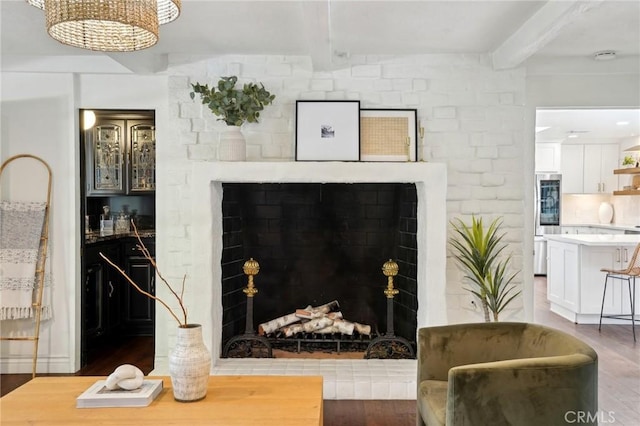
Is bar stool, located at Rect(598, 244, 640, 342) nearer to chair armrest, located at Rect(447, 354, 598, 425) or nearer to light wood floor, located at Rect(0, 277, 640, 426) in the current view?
light wood floor, located at Rect(0, 277, 640, 426)

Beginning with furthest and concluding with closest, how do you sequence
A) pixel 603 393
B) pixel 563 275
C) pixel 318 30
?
pixel 563 275 → pixel 603 393 → pixel 318 30

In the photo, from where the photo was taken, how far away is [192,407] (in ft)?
6.64

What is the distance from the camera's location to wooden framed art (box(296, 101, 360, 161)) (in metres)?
3.63

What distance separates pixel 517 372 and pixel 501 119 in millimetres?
2294

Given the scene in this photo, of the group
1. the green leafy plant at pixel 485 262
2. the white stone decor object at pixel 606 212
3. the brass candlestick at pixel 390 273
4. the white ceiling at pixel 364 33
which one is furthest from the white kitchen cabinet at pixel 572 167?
the brass candlestick at pixel 390 273

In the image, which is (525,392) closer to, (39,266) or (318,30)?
(318,30)

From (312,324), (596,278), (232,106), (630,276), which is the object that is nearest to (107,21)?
(232,106)

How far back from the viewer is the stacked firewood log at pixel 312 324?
3.71 meters

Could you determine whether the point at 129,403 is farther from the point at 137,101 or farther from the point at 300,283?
the point at 137,101

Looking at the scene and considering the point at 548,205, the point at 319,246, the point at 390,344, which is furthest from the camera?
the point at 548,205

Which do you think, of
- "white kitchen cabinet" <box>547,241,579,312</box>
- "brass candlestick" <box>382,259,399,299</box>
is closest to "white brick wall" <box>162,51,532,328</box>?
"brass candlestick" <box>382,259,399,299</box>

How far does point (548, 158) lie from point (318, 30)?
776 cm

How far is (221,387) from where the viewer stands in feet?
7.43

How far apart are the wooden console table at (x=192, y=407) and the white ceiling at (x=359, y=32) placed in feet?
5.92
